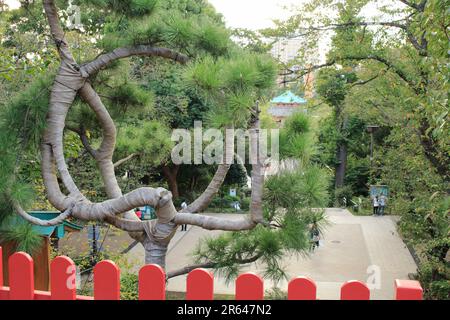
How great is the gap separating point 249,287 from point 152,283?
0.38 meters

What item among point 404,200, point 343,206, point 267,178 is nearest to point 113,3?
point 267,178

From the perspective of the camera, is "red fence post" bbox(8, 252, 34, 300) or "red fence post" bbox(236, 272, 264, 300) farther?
"red fence post" bbox(8, 252, 34, 300)

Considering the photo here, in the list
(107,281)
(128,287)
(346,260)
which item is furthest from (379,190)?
(107,281)

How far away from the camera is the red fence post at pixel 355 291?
1.43m

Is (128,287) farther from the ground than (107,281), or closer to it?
closer to it

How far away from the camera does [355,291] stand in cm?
143

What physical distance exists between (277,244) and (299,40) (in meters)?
4.57

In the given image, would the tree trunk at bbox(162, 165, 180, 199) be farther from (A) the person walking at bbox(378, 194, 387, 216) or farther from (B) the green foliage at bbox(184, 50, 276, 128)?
(B) the green foliage at bbox(184, 50, 276, 128)

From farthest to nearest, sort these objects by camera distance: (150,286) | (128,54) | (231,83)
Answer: (128,54), (231,83), (150,286)

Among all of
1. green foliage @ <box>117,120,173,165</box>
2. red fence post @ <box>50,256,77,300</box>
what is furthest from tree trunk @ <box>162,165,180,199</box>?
red fence post @ <box>50,256,77,300</box>

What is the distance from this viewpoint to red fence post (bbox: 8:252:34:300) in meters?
1.82

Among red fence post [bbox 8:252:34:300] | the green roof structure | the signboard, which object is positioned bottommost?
red fence post [bbox 8:252:34:300]

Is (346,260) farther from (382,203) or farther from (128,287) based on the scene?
(128,287)

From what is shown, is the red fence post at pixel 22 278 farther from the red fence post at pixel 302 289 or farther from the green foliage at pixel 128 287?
the green foliage at pixel 128 287
